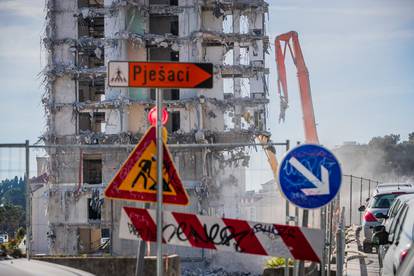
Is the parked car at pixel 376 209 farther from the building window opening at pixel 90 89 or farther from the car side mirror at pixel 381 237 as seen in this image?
the building window opening at pixel 90 89

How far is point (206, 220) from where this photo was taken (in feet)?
28.0

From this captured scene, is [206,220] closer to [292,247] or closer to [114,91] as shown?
[292,247]

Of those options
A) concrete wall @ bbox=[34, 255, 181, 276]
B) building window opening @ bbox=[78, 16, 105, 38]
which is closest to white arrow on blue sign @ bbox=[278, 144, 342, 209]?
concrete wall @ bbox=[34, 255, 181, 276]

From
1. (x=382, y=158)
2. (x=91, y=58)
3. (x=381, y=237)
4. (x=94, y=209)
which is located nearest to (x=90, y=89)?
(x=91, y=58)

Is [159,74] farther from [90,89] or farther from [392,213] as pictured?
[90,89]

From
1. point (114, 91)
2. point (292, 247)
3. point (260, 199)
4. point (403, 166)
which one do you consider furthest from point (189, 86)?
point (403, 166)

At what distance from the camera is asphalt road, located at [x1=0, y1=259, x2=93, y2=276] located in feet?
25.6

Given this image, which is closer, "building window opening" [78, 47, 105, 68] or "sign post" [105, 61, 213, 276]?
"sign post" [105, 61, 213, 276]

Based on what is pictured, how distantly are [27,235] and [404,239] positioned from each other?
6676mm

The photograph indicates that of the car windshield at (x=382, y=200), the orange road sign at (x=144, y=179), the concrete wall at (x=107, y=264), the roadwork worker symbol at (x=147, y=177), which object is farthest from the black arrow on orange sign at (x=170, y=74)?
the car windshield at (x=382, y=200)

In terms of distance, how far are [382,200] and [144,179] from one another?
578 inches

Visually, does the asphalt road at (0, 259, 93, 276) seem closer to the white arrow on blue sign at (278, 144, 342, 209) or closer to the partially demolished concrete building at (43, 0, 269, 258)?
the white arrow on blue sign at (278, 144, 342, 209)

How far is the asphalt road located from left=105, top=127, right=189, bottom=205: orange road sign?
2.88ft

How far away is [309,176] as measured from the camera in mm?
8703
